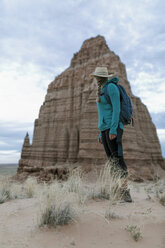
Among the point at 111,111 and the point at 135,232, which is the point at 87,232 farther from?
the point at 111,111

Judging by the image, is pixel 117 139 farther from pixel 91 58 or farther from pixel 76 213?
pixel 91 58

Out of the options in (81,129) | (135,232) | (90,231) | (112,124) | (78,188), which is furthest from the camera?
(81,129)

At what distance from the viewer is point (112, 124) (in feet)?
10.6

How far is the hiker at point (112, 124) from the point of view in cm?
321

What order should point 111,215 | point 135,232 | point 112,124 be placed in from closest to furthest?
point 135,232 < point 111,215 < point 112,124

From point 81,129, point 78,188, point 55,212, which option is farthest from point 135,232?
point 81,129

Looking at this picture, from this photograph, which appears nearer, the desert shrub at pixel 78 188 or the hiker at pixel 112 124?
the desert shrub at pixel 78 188

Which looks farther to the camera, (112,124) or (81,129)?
(81,129)

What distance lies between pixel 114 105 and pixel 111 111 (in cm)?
26

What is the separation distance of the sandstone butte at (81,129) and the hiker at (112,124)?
9.56 m

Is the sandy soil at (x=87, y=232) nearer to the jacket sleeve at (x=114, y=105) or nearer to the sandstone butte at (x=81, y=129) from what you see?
the jacket sleeve at (x=114, y=105)

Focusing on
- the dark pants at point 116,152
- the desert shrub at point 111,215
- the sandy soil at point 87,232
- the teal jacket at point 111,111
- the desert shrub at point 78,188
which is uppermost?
the teal jacket at point 111,111

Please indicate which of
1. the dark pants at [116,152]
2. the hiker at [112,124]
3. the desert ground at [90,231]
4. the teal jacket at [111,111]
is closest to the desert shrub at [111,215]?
the desert ground at [90,231]

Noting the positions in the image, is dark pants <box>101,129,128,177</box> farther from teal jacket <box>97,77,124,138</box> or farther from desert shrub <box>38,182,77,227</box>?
desert shrub <box>38,182,77,227</box>
